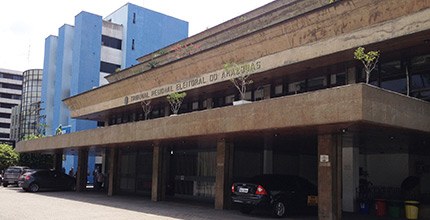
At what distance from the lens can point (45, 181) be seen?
29.7 m

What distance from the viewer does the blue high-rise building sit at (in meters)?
50.0

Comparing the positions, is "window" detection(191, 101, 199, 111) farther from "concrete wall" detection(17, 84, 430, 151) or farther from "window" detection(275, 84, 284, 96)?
"window" detection(275, 84, 284, 96)

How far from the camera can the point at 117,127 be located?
23.1 m

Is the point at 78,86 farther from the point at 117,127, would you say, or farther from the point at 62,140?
A: the point at 117,127

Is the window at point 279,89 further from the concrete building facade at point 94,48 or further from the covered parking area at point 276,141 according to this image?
the concrete building facade at point 94,48

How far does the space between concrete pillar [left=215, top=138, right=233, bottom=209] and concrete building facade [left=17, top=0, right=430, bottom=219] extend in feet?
0.14

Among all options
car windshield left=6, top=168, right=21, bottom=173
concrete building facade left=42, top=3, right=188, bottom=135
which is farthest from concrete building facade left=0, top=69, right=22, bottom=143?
car windshield left=6, top=168, right=21, bottom=173

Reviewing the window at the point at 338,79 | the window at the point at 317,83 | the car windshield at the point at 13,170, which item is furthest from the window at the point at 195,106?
the car windshield at the point at 13,170

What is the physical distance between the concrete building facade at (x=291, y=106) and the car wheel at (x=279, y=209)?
2.01 meters

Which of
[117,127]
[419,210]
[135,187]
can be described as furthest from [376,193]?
[135,187]

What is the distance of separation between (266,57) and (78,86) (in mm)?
33843

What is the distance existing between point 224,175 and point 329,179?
5.62 m

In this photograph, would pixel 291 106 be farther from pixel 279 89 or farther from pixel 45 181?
pixel 45 181

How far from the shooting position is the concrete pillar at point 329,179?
1430cm
